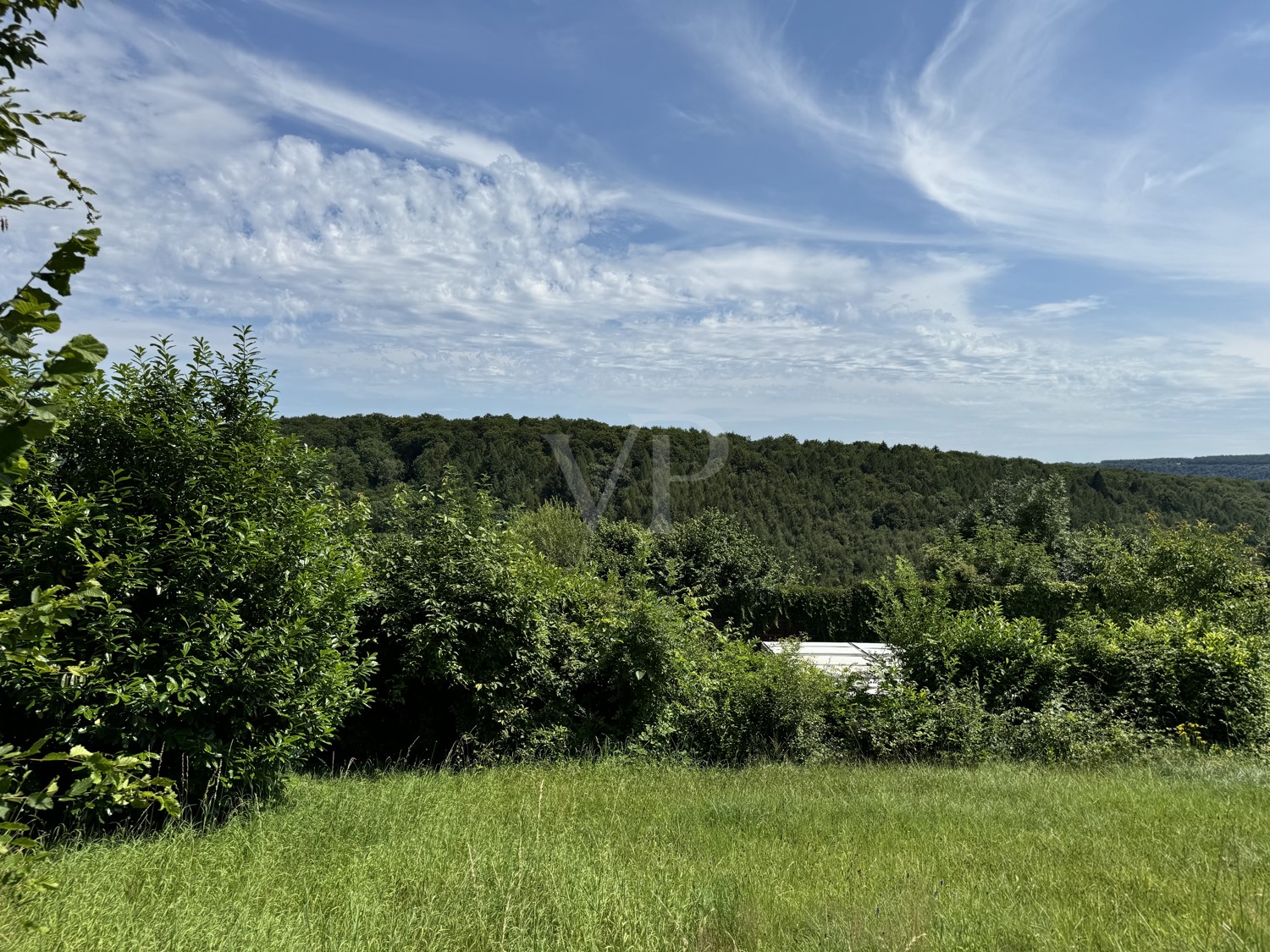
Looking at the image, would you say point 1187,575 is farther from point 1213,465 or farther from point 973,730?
point 1213,465

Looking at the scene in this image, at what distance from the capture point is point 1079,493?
54.1 meters

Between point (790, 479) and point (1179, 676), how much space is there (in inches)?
1750

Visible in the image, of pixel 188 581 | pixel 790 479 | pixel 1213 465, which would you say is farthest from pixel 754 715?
pixel 1213 465

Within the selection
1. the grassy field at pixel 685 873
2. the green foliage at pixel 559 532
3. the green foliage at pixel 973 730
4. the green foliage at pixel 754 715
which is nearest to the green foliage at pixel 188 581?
the grassy field at pixel 685 873

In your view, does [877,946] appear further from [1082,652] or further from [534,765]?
[1082,652]

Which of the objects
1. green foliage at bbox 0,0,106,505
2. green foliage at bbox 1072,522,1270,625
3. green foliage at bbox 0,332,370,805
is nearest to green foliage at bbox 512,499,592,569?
green foliage at bbox 1072,522,1270,625

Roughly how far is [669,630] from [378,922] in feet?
16.9

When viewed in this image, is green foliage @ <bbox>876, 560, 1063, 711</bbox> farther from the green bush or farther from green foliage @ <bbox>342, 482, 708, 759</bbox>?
green foliage @ <bbox>342, 482, 708, 759</bbox>

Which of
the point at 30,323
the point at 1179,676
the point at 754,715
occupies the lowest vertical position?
the point at 754,715

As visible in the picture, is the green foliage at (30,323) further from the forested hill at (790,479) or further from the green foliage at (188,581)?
the forested hill at (790,479)

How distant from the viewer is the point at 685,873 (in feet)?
12.6

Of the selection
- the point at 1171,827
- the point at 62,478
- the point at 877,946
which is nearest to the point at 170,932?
the point at 877,946

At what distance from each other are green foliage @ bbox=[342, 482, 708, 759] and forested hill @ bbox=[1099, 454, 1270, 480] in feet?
338

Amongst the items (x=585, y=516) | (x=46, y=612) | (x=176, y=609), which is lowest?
(x=585, y=516)
